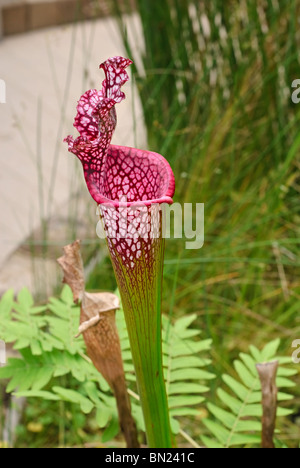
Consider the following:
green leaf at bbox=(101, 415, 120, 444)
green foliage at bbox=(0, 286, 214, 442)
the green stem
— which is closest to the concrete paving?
green foliage at bbox=(0, 286, 214, 442)

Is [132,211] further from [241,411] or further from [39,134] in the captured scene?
[39,134]

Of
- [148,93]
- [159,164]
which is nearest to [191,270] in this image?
[148,93]

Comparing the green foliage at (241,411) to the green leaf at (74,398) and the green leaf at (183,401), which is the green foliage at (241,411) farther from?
the green leaf at (74,398)

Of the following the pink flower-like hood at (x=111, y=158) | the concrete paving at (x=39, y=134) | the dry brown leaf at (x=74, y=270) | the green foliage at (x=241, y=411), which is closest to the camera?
the pink flower-like hood at (x=111, y=158)

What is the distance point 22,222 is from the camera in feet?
6.75

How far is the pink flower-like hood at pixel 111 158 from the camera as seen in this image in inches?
18.5

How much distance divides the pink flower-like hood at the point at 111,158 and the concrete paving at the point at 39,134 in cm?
72

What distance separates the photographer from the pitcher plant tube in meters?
0.47

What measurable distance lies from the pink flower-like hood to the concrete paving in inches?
28.5

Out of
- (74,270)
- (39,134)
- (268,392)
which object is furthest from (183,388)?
(39,134)

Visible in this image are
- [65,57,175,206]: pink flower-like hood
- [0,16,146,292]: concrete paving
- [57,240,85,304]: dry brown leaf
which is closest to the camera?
[65,57,175,206]: pink flower-like hood

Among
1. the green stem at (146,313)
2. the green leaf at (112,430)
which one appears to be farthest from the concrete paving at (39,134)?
the green stem at (146,313)

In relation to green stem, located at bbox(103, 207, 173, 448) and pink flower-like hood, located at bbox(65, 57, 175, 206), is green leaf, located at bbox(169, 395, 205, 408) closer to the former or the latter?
green stem, located at bbox(103, 207, 173, 448)

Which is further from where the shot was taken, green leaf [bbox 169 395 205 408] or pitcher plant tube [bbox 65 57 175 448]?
green leaf [bbox 169 395 205 408]
